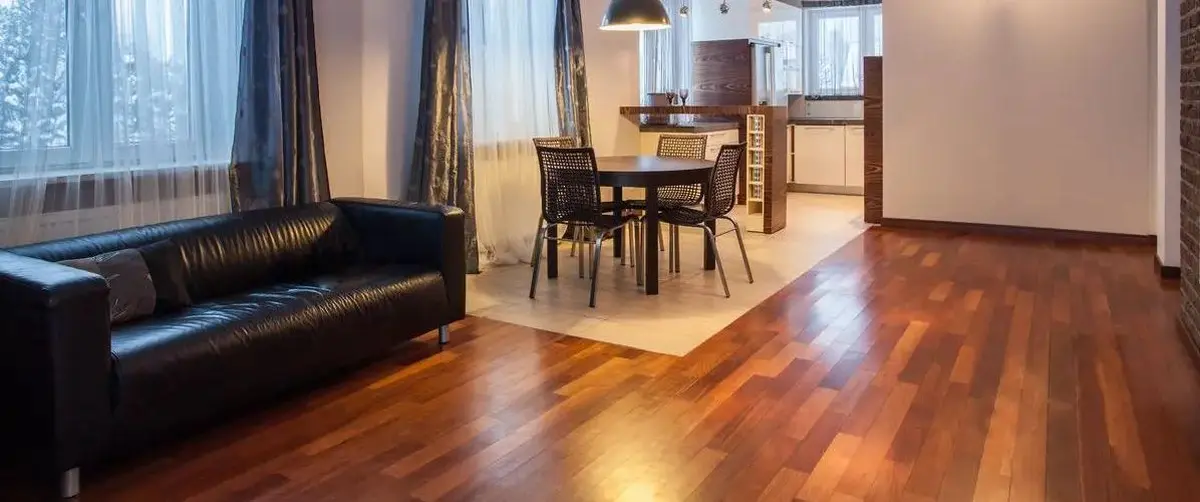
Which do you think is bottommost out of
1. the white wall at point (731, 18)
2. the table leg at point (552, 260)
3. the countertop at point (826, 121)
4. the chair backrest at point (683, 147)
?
the table leg at point (552, 260)

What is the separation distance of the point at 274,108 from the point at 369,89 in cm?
80

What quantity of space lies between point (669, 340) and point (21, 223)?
256 cm

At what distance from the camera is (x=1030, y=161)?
6.63 metres

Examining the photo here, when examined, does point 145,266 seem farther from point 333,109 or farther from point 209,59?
point 333,109

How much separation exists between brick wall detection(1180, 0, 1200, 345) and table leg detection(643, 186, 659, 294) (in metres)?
2.39

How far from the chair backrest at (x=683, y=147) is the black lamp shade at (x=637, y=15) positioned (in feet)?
3.39

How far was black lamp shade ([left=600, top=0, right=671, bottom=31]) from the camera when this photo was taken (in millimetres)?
5123

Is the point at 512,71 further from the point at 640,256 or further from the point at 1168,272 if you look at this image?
the point at 1168,272

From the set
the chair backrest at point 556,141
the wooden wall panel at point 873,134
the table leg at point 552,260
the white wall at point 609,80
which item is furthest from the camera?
the wooden wall panel at point 873,134

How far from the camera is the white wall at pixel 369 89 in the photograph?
4684 millimetres

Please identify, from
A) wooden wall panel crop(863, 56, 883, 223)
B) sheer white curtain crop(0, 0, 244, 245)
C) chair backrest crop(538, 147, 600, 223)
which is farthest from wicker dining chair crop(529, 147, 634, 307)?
wooden wall panel crop(863, 56, 883, 223)

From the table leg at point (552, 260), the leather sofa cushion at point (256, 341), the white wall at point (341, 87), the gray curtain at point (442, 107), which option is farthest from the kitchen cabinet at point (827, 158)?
the leather sofa cushion at point (256, 341)

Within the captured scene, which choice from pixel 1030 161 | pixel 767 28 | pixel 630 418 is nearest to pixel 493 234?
pixel 630 418

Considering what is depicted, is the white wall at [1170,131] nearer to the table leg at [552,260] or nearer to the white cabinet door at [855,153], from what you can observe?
the table leg at [552,260]
